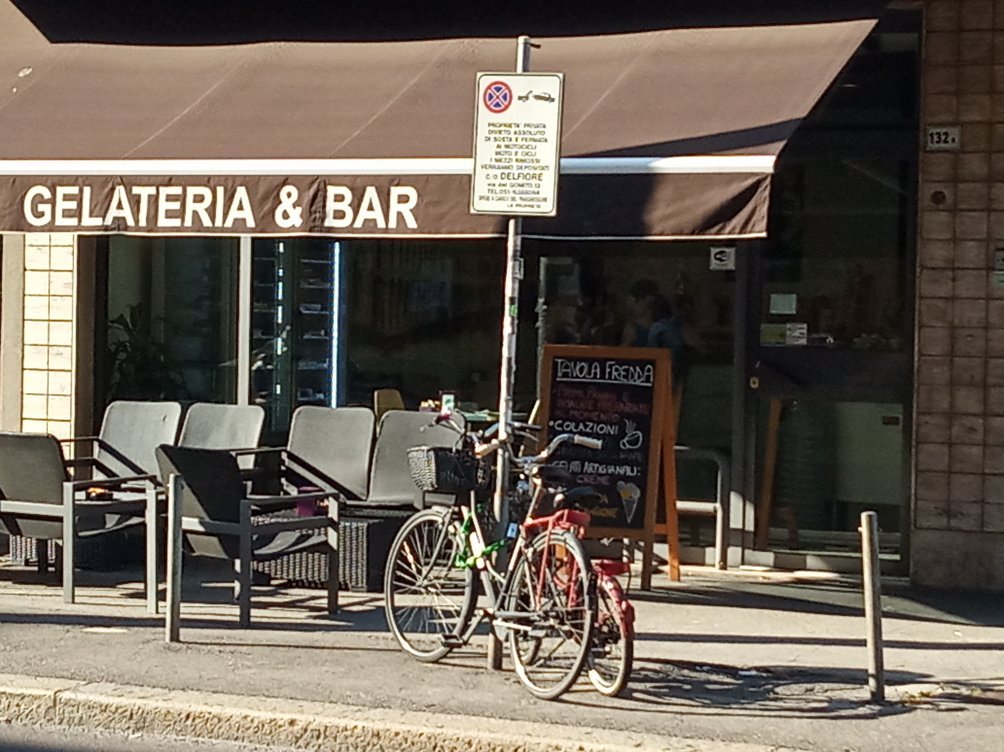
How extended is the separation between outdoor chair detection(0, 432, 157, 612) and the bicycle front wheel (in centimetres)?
268

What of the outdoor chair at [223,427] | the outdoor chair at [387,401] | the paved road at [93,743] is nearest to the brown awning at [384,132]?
the outdoor chair at [223,427]

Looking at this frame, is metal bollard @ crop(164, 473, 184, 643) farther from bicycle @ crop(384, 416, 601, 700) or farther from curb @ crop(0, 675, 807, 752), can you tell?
bicycle @ crop(384, 416, 601, 700)

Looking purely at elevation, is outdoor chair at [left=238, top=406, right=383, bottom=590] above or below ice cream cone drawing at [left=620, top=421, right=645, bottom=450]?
below

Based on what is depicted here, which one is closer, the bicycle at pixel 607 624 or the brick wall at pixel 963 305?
the bicycle at pixel 607 624

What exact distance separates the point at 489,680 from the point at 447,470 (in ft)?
3.21

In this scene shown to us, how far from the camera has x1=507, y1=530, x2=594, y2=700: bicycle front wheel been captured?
709 cm

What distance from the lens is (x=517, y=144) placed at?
7535 mm

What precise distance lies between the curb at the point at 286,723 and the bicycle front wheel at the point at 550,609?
0.52m

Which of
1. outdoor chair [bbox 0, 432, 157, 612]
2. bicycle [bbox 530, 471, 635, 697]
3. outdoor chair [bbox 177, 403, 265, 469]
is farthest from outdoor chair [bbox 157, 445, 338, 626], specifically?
bicycle [bbox 530, 471, 635, 697]

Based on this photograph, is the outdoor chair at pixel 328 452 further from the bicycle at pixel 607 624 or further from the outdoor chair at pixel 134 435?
the bicycle at pixel 607 624

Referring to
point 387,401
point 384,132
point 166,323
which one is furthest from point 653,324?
point 166,323

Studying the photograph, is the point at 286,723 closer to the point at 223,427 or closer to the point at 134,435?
the point at 223,427

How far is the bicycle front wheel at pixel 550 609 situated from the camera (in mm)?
7090

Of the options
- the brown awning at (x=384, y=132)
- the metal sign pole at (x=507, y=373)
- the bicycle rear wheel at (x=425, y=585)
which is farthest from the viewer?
the brown awning at (x=384, y=132)
